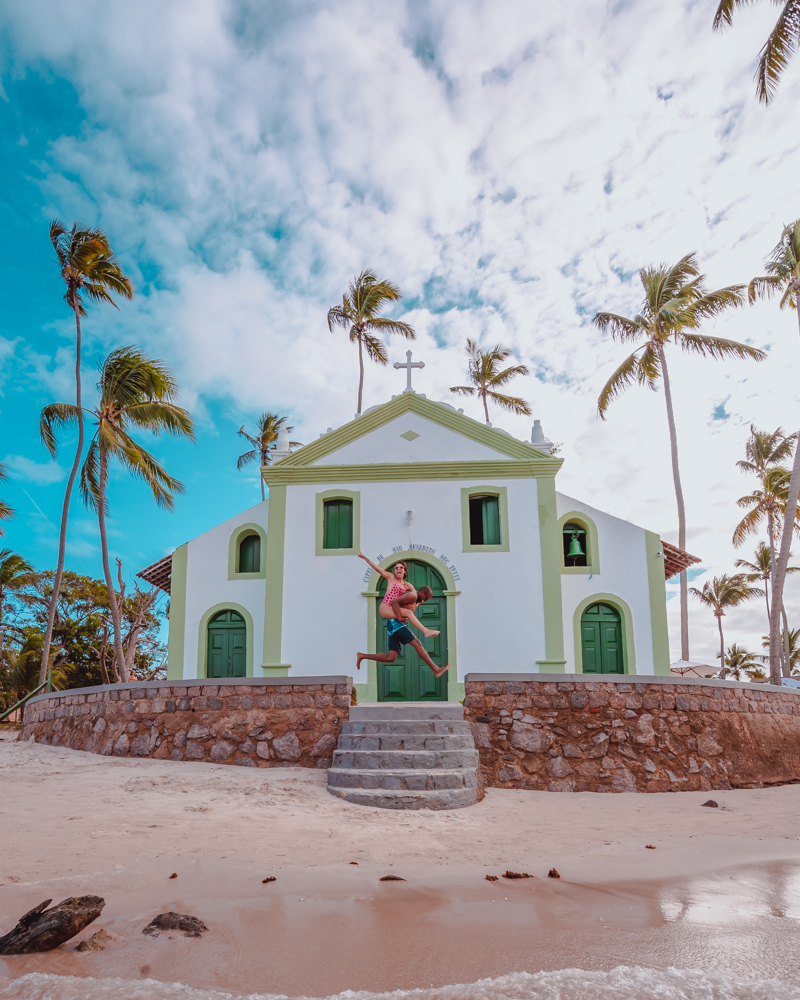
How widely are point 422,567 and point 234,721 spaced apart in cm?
524

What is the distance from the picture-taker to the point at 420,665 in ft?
39.2

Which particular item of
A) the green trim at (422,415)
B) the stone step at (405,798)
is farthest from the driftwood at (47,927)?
the green trim at (422,415)

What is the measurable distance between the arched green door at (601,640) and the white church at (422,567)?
0.03 meters

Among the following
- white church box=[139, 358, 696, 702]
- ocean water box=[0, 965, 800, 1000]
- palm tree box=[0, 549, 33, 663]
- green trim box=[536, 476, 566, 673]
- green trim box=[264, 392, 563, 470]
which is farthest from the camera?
palm tree box=[0, 549, 33, 663]

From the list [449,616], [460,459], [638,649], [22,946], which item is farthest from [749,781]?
[22,946]

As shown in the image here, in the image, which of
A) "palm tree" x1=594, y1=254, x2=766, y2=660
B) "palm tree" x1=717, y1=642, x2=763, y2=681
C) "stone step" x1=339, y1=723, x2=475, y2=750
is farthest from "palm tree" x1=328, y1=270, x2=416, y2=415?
"palm tree" x1=717, y1=642, x2=763, y2=681

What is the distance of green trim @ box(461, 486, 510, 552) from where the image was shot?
12.5 meters

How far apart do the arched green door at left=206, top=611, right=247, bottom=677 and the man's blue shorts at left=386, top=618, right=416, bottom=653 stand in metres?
5.86

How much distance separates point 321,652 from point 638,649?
5671 mm

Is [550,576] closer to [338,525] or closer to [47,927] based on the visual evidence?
[338,525]

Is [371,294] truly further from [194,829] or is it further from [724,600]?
[724,600]

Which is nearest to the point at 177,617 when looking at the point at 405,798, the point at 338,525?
the point at 338,525

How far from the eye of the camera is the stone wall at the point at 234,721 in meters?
7.89

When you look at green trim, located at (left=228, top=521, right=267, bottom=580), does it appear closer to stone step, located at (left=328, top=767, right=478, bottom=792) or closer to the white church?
the white church
